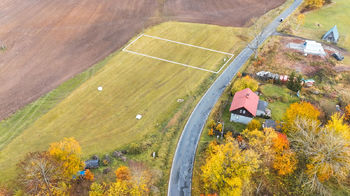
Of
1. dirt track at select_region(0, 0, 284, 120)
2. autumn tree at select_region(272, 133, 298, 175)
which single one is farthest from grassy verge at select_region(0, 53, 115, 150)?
autumn tree at select_region(272, 133, 298, 175)

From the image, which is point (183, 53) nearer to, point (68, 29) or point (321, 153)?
point (68, 29)

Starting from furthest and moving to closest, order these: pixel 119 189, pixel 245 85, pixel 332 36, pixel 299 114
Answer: pixel 332 36 < pixel 245 85 < pixel 299 114 < pixel 119 189

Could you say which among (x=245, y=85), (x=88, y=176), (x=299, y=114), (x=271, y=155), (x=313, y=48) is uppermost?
(x=299, y=114)

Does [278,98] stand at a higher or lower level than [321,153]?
lower

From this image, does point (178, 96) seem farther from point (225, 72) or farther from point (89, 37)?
point (89, 37)

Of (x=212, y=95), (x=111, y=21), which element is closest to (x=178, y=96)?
(x=212, y=95)

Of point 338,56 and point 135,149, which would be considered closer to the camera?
point 135,149

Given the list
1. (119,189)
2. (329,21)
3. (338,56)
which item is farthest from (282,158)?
(329,21)

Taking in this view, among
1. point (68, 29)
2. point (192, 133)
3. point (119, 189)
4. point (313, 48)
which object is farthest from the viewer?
point (68, 29)
